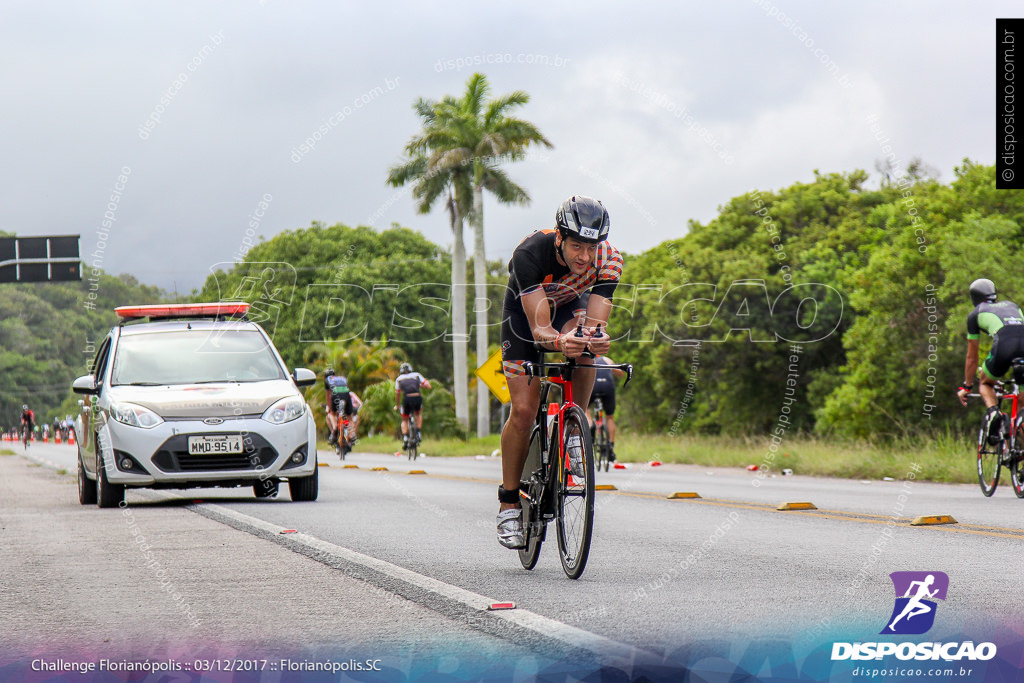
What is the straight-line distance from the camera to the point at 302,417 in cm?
1152

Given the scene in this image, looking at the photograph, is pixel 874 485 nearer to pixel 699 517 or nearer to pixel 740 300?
pixel 699 517

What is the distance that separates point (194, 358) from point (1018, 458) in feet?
26.5

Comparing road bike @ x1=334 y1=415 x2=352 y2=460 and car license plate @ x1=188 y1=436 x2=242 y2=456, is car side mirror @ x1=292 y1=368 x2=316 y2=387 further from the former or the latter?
road bike @ x1=334 y1=415 x2=352 y2=460

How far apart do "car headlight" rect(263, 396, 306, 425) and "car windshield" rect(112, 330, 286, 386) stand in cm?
62

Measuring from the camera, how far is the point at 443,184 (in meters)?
40.8

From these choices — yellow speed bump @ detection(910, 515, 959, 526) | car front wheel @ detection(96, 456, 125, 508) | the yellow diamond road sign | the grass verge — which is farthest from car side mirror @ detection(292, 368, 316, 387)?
the grass verge

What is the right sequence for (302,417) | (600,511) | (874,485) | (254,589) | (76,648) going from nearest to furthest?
1. (76,648)
2. (254,589)
3. (600,511)
4. (302,417)
5. (874,485)

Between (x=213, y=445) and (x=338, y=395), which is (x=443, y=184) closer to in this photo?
(x=338, y=395)

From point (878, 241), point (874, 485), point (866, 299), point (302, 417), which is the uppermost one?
point (878, 241)

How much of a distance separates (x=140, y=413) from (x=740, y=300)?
33098mm

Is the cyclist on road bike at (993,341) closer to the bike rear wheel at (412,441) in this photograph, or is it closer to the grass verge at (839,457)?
the grass verge at (839,457)

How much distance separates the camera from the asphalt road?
4750 mm

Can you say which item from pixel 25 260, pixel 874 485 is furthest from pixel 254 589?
pixel 25 260

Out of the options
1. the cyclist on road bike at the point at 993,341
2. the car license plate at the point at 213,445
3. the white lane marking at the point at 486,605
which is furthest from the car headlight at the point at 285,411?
the cyclist on road bike at the point at 993,341
